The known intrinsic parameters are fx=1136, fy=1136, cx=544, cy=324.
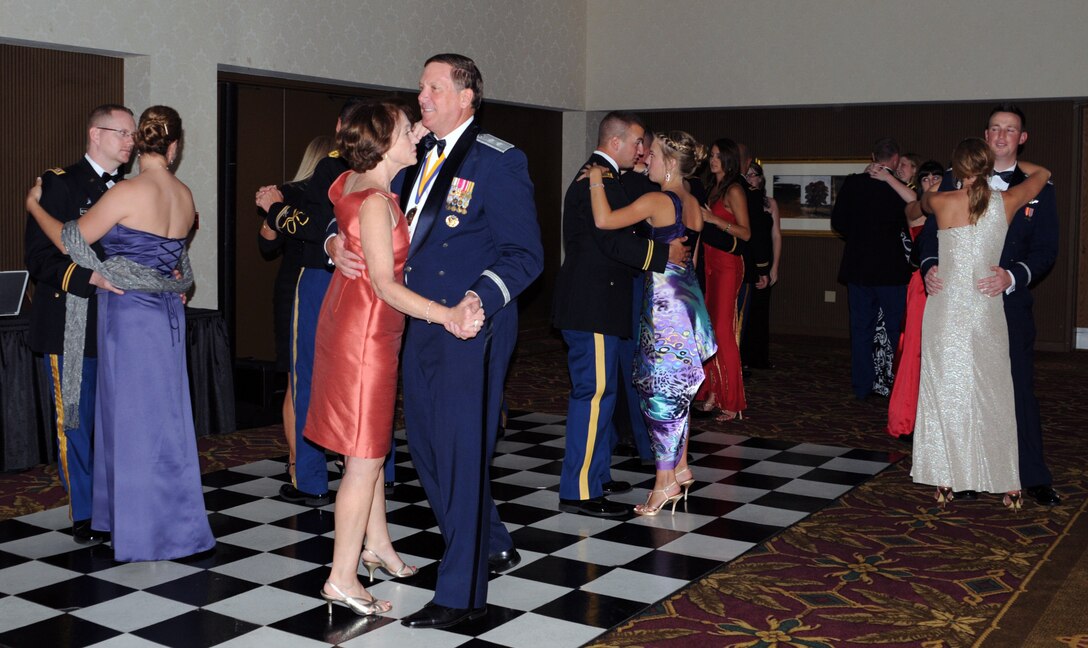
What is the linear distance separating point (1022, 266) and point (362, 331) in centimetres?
305

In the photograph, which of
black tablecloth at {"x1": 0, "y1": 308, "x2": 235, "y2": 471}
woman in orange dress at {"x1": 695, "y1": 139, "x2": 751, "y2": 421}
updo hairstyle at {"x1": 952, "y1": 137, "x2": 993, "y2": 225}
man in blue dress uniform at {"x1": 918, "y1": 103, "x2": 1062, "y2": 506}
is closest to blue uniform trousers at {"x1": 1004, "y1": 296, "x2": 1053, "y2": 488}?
man in blue dress uniform at {"x1": 918, "y1": 103, "x2": 1062, "y2": 506}

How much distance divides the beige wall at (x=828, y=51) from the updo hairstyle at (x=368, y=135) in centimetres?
814

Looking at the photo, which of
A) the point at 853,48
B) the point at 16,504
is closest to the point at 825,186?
the point at 853,48

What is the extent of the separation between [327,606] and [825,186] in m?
9.15

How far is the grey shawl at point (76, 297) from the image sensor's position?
396 cm

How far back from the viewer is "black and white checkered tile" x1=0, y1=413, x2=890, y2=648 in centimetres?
337

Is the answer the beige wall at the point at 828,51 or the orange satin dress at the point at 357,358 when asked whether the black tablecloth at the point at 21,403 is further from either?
the beige wall at the point at 828,51

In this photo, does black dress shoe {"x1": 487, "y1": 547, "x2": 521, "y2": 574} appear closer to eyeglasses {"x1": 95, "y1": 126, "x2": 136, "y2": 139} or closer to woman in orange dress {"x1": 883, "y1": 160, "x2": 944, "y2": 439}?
eyeglasses {"x1": 95, "y1": 126, "x2": 136, "y2": 139}

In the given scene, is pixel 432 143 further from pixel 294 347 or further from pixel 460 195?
pixel 294 347

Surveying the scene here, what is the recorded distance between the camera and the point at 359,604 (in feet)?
11.3

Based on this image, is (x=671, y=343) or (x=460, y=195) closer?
(x=460, y=195)

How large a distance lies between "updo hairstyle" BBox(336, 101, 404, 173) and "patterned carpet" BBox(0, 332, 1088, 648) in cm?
157

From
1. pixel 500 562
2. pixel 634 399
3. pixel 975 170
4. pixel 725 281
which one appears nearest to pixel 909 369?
pixel 725 281

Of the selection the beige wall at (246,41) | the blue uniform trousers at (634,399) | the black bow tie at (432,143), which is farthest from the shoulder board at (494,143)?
the beige wall at (246,41)
